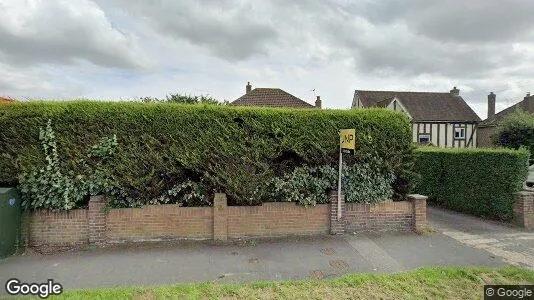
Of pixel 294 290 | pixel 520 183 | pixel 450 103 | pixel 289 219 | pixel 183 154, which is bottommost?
pixel 294 290

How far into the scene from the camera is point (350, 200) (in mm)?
7121

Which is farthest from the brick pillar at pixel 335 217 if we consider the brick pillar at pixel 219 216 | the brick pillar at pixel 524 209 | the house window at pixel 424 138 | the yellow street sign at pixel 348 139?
the house window at pixel 424 138

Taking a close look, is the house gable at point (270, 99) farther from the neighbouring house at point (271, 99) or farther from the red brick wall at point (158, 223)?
the red brick wall at point (158, 223)

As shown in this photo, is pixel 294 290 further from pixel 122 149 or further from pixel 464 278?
pixel 122 149

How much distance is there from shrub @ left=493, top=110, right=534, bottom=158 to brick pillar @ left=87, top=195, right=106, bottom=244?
2160 cm

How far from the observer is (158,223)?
21.5 ft

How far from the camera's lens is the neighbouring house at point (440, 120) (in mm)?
31203

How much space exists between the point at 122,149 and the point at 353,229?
5.05 meters

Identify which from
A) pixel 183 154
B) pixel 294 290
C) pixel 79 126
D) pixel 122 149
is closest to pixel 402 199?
pixel 294 290

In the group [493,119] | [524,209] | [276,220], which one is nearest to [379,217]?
[276,220]

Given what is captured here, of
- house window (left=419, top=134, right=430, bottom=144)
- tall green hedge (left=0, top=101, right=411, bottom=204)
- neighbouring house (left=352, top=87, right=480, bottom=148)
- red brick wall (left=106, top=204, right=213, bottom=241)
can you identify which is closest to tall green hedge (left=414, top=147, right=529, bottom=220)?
tall green hedge (left=0, top=101, right=411, bottom=204)

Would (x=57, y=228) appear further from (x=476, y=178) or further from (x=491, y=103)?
(x=491, y=103)

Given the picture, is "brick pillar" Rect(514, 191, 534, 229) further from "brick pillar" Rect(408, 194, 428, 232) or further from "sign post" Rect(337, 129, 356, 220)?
"sign post" Rect(337, 129, 356, 220)

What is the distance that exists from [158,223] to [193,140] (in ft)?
5.86
